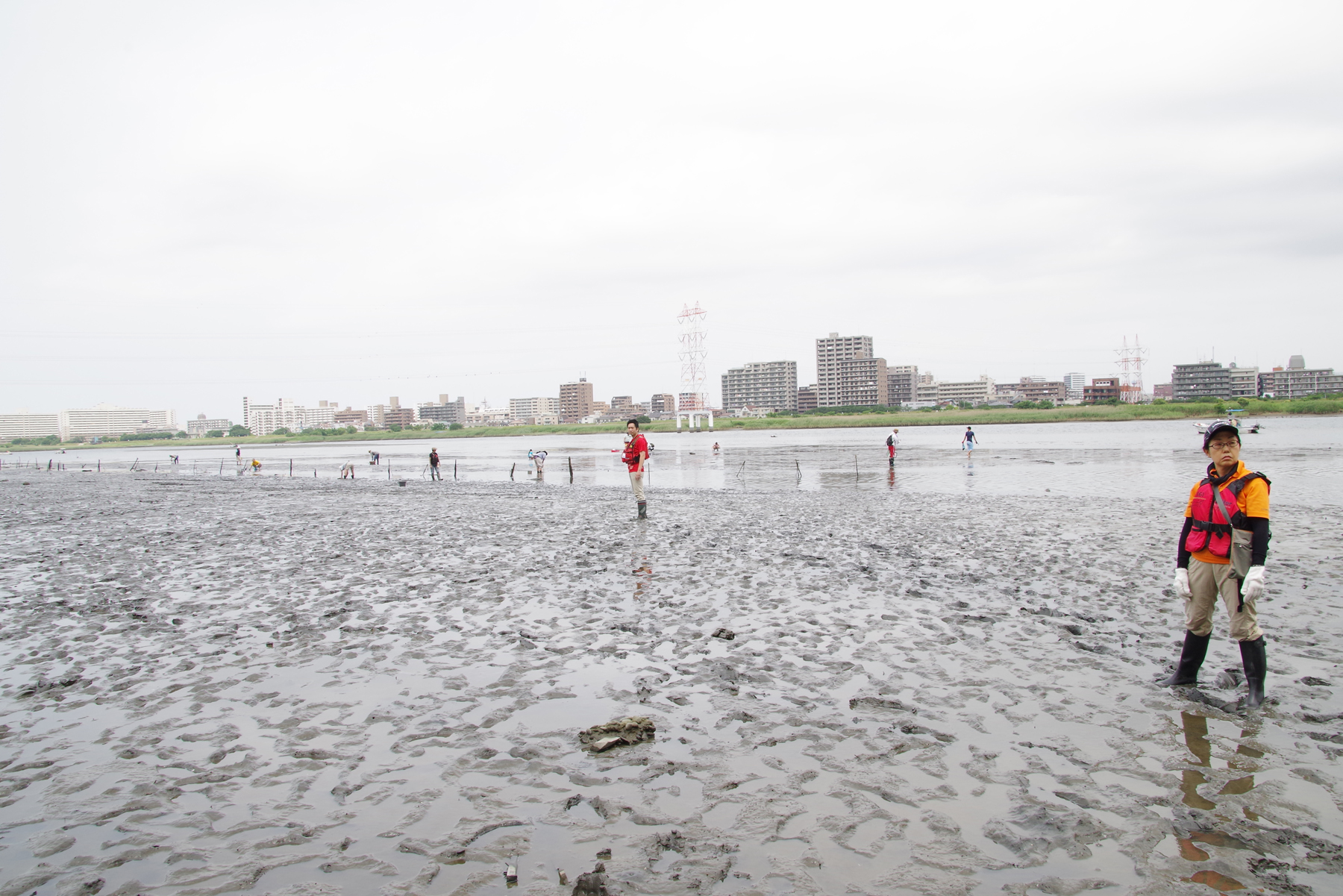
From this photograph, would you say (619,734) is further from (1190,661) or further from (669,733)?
(1190,661)

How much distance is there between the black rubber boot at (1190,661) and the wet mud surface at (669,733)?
28 centimetres

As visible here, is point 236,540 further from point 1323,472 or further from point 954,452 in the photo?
point 954,452

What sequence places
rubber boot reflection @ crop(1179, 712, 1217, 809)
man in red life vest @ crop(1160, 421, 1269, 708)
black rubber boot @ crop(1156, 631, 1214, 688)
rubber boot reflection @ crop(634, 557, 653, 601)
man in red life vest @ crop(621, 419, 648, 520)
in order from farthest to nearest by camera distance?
man in red life vest @ crop(621, 419, 648, 520) < rubber boot reflection @ crop(634, 557, 653, 601) < black rubber boot @ crop(1156, 631, 1214, 688) < man in red life vest @ crop(1160, 421, 1269, 708) < rubber boot reflection @ crop(1179, 712, 1217, 809)

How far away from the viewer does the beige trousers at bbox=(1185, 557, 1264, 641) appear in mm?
6766

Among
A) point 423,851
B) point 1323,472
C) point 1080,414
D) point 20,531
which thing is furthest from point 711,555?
point 1080,414

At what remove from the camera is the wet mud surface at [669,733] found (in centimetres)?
469

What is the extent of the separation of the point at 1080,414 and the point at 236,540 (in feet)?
529

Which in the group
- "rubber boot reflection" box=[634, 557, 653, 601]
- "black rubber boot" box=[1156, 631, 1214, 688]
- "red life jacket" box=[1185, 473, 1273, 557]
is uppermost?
"red life jacket" box=[1185, 473, 1273, 557]

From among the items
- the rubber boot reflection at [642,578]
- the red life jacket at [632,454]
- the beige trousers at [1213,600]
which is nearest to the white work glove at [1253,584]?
the beige trousers at [1213,600]

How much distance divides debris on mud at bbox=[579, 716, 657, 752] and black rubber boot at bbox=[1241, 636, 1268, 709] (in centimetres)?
583

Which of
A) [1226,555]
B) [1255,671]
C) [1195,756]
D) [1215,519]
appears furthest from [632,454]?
[1195,756]

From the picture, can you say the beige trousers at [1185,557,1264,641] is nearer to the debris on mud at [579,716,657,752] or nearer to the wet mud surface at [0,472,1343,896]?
the wet mud surface at [0,472,1343,896]

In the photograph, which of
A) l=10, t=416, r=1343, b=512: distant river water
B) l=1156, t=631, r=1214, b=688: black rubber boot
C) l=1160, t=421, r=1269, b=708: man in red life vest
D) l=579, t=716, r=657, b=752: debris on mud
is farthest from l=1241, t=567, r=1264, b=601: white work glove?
l=10, t=416, r=1343, b=512: distant river water

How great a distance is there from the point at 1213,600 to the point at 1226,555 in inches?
24.9
